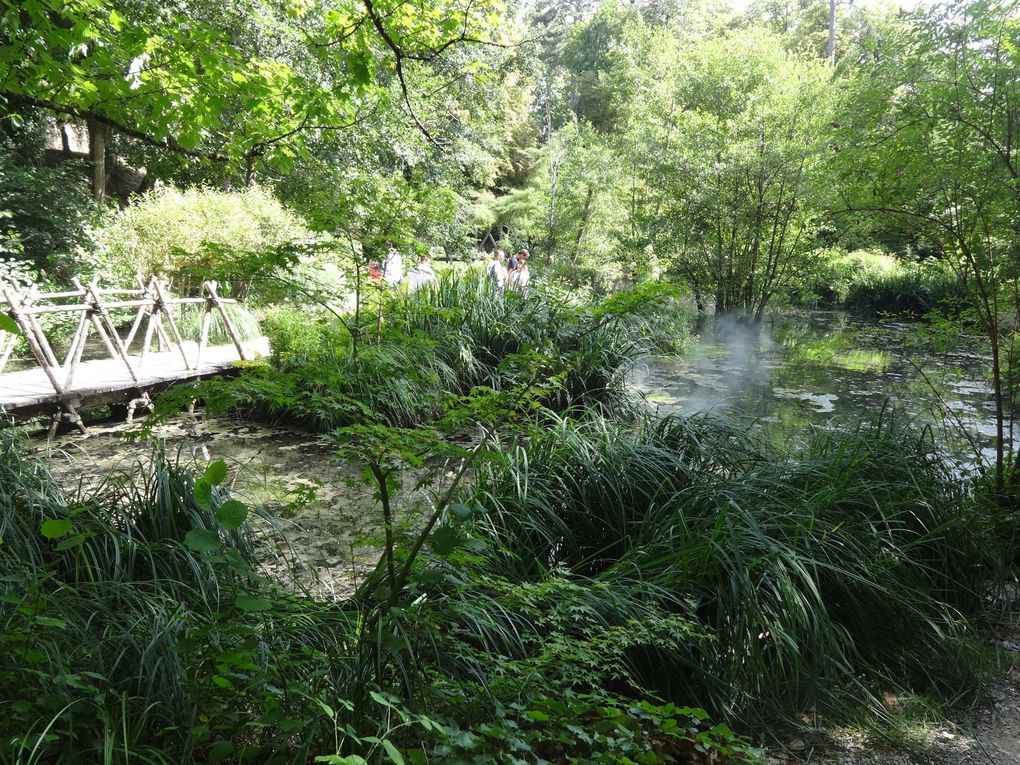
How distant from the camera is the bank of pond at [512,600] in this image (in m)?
1.72

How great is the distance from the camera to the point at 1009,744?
2.54m

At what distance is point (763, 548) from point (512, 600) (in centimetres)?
123

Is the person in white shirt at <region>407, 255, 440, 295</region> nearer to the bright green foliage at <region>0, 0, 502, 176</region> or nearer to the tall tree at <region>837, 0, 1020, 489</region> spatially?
the bright green foliage at <region>0, 0, 502, 176</region>

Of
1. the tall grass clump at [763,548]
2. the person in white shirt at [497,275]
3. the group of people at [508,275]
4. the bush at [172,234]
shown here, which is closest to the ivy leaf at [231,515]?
the tall grass clump at [763,548]

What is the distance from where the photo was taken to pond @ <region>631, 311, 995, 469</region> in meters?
5.99

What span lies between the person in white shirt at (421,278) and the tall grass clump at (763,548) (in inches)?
183

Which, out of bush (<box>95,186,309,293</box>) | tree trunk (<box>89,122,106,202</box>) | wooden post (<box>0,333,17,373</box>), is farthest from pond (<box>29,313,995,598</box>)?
tree trunk (<box>89,122,106,202</box>)

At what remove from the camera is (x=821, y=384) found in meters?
9.79

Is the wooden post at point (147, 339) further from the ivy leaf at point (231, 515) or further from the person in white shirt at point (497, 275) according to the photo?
the ivy leaf at point (231, 515)

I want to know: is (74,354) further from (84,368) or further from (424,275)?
(424,275)

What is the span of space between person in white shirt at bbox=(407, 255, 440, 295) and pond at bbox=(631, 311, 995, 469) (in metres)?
3.19

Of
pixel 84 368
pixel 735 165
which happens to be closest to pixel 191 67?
pixel 84 368

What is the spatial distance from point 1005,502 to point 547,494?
2938mm

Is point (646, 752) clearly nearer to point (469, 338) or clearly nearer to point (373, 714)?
point (373, 714)
